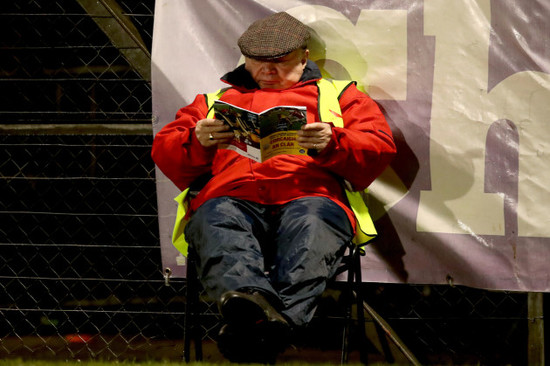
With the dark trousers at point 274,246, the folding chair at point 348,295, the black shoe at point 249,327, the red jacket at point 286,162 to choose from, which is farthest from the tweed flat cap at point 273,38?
the black shoe at point 249,327

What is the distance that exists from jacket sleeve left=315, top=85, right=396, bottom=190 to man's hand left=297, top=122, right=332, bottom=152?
51 millimetres

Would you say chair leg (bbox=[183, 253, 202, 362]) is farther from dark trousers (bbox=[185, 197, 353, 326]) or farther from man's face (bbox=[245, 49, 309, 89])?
man's face (bbox=[245, 49, 309, 89])

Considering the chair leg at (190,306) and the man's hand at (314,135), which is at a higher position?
the man's hand at (314,135)

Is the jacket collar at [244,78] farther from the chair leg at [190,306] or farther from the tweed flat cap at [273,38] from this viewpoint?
the chair leg at [190,306]

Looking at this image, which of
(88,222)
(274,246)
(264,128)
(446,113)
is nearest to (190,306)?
(274,246)

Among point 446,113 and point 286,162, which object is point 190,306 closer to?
point 286,162

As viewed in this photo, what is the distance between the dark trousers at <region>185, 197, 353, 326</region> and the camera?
2.09 meters

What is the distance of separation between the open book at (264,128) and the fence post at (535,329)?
5.62 ft

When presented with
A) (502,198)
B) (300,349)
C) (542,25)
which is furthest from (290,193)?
(542,25)

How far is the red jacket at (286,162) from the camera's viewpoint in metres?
2.44

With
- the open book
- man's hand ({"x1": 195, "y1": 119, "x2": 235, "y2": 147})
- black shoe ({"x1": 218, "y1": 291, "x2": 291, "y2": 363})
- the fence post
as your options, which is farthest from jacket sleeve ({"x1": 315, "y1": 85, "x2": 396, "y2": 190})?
the fence post

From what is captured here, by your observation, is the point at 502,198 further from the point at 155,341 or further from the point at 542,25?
the point at 155,341

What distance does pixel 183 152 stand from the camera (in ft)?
8.22

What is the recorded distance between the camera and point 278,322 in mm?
1952
